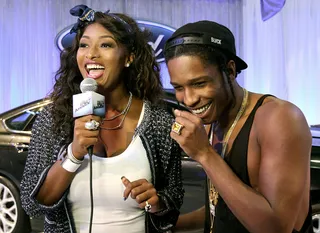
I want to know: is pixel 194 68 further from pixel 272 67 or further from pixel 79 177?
pixel 272 67

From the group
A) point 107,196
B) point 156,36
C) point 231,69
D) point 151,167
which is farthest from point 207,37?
point 156,36

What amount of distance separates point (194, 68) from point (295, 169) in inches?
15.7

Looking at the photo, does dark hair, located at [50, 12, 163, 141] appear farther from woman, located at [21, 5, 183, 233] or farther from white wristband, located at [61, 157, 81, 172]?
white wristband, located at [61, 157, 81, 172]

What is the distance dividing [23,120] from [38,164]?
2934mm

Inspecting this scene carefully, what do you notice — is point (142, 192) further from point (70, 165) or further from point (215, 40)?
point (215, 40)

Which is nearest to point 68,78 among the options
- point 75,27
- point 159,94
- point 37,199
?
point 75,27

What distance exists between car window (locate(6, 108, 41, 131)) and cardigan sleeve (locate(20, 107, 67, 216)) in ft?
9.14

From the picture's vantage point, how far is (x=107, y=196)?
1.44 metres

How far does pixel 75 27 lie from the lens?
161 cm

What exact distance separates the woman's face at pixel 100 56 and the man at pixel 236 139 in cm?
28

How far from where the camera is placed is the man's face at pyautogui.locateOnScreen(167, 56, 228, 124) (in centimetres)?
122

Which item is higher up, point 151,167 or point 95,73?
point 95,73

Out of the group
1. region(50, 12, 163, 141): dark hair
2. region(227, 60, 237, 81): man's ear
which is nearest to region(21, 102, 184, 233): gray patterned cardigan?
region(50, 12, 163, 141): dark hair

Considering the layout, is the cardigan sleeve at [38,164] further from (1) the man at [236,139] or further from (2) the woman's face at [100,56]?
(1) the man at [236,139]
